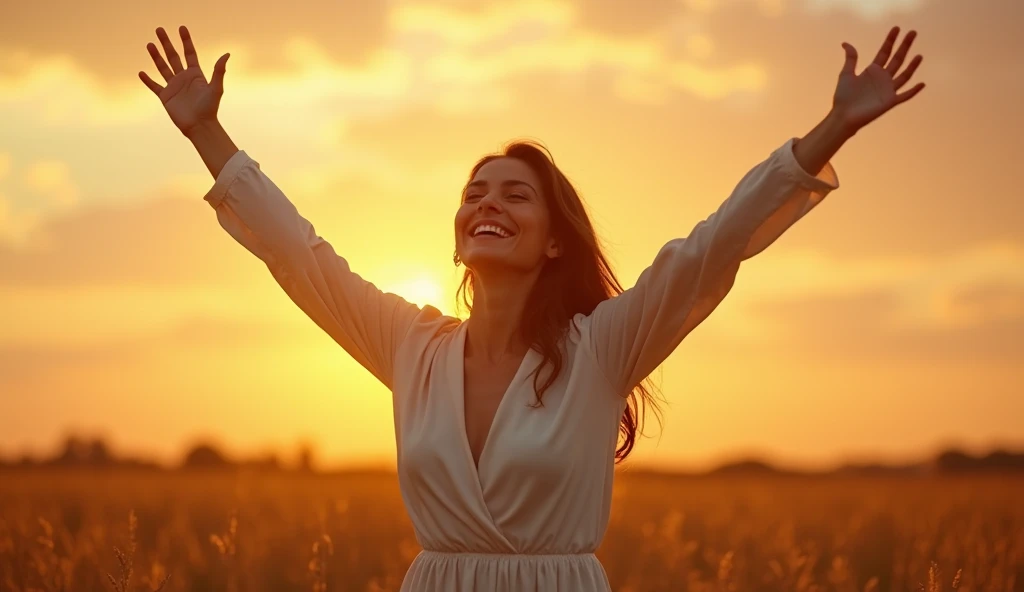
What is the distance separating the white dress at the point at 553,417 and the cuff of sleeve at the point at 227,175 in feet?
0.13

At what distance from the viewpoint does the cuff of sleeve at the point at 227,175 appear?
11.9ft

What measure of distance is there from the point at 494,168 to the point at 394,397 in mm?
760

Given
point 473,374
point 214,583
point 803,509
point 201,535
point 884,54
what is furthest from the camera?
point 803,509

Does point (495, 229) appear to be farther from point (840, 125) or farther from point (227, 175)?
point (840, 125)

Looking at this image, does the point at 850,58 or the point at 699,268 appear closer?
the point at 850,58

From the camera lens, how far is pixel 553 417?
3.30 meters

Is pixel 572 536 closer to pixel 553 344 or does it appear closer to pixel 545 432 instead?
pixel 545 432

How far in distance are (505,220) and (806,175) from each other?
0.97 m

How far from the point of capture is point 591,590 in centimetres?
329

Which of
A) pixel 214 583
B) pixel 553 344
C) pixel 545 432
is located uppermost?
pixel 553 344

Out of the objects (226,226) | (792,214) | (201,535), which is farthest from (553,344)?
(201,535)

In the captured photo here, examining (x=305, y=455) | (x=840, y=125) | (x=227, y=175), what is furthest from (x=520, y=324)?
(x=305, y=455)

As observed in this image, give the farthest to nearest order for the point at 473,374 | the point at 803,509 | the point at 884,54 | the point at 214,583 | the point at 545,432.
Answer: the point at 803,509 → the point at 214,583 → the point at 473,374 → the point at 545,432 → the point at 884,54

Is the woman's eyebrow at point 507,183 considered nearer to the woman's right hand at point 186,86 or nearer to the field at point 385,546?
the woman's right hand at point 186,86
